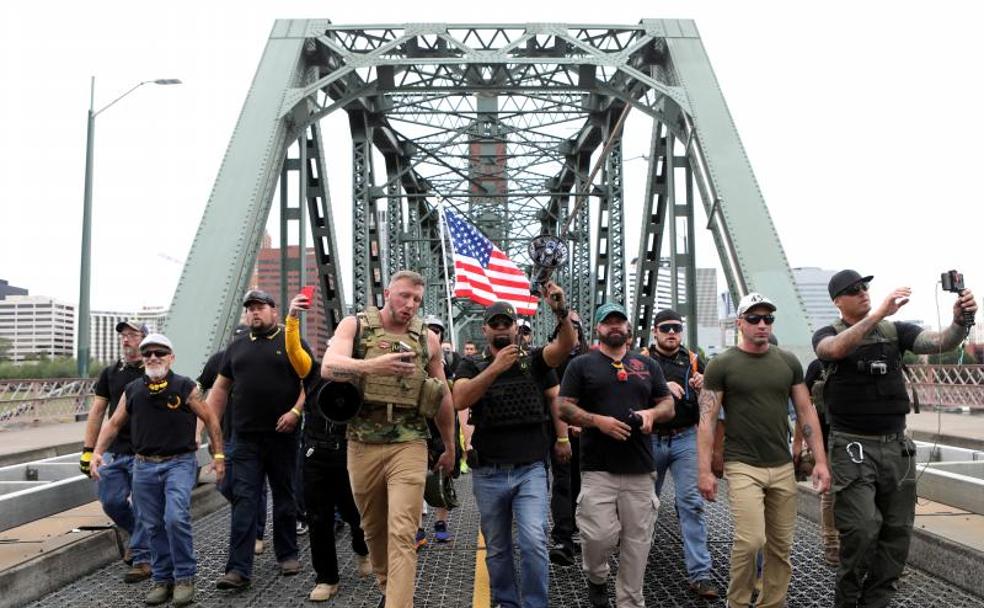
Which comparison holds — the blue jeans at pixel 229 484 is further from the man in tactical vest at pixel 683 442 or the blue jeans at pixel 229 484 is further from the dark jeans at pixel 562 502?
the man in tactical vest at pixel 683 442

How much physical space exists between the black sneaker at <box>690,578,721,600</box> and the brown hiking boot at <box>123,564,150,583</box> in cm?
363

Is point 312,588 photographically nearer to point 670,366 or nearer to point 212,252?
point 670,366

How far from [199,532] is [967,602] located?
5.81 meters

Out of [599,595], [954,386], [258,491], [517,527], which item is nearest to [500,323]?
[517,527]

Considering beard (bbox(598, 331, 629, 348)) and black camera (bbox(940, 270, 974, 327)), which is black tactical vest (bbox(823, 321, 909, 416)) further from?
beard (bbox(598, 331, 629, 348))

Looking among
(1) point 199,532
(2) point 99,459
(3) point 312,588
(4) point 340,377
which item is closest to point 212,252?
(1) point 199,532

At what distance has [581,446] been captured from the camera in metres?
4.89

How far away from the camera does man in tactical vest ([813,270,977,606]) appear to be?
14.3 ft

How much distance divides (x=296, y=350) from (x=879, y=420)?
3.53m

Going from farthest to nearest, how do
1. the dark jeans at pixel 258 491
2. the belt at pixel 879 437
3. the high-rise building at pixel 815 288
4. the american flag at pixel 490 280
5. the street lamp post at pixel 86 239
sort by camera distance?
the high-rise building at pixel 815 288 → the street lamp post at pixel 86 239 → the american flag at pixel 490 280 → the dark jeans at pixel 258 491 → the belt at pixel 879 437

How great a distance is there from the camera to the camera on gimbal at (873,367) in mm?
4500

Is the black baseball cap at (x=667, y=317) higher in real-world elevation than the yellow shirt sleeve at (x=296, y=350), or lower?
higher

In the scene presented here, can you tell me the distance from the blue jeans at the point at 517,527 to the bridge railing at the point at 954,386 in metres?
→ 18.6

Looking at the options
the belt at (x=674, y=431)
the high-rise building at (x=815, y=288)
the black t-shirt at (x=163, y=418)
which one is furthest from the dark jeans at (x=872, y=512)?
the high-rise building at (x=815, y=288)
